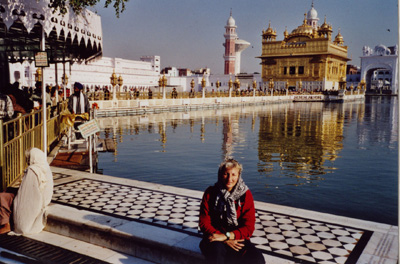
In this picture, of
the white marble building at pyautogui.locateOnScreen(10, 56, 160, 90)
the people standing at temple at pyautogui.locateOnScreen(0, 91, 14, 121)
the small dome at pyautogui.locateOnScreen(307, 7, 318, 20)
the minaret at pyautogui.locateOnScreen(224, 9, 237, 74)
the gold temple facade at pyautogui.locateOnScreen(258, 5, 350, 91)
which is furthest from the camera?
the minaret at pyautogui.locateOnScreen(224, 9, 237, 74)

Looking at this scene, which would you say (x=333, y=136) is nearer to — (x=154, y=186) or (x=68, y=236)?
(x=154, y=186)

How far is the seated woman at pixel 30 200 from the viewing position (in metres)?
4.22

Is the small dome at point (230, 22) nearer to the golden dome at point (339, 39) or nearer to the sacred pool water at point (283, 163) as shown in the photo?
the golden dome at point (339, 39)

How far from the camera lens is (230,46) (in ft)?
322

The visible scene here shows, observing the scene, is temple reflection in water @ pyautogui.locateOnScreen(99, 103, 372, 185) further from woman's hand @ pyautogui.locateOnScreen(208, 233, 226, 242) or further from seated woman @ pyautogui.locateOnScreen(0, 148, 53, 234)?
seated woman @ pyautogui.locateOnScreen(0, 148, 53, 234)

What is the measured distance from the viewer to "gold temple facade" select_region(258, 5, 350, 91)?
2596 inches

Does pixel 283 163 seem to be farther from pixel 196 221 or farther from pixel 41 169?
pixel 41 169

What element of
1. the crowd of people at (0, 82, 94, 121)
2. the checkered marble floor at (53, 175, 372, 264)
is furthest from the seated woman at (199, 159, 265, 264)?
the crowd of people at (0, 82, 94, 121)

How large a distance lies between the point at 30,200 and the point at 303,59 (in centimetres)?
6845

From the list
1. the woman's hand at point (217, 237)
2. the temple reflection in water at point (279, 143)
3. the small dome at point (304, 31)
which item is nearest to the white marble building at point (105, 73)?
the small dome at point (304, 31)

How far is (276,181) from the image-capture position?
8.00 meters

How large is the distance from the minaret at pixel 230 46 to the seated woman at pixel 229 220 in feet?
314

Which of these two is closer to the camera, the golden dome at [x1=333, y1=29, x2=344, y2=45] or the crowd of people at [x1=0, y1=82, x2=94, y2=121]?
the crowd of people at [x1=0, y1=82, x2=94, y2=121]

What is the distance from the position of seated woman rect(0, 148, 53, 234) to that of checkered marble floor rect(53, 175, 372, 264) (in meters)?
0.78
